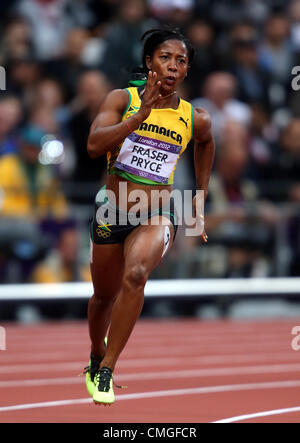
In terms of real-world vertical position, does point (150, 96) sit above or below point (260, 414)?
above

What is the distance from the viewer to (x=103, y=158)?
1155cm

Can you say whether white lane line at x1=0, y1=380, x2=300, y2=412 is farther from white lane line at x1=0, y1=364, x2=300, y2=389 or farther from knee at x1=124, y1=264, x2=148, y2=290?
knee at x1=124, y1=264, x2=148, y2=290

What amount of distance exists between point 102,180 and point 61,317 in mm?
2065

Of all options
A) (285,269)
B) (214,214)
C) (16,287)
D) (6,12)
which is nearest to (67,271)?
(16,287)

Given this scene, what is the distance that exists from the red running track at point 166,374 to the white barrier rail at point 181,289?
0.38 meters

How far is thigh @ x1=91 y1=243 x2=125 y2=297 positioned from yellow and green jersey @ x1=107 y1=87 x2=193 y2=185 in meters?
0.48

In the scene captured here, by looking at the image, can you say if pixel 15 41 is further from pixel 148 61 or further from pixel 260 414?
pixel 260 414

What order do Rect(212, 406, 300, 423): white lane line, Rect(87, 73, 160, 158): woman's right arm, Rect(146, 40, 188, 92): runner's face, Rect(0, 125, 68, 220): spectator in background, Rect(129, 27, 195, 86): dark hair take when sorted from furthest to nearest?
Rect(0, 125, 68, 220): spectator in background
Rect(129, 27, 195, 86): dark hair
Rect(146, 40, 188, 92): runner's face
Rect(87, 73, 160, 158): woman's right arm
Rect(212, 406, 300, 423): white lane line

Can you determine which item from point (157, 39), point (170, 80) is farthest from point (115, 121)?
point (157, 39)

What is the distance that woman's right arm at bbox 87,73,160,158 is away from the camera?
19.1 ft

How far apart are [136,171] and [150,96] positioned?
66 cm

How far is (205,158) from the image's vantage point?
6.68m

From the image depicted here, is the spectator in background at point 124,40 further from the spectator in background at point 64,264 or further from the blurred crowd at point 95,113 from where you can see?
the spectator in background at point 64,264

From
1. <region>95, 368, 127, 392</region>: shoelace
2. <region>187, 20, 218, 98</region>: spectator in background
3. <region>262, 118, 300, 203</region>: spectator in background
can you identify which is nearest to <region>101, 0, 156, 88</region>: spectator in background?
<region>187, 20, 218, 98</region>: spectator in background
